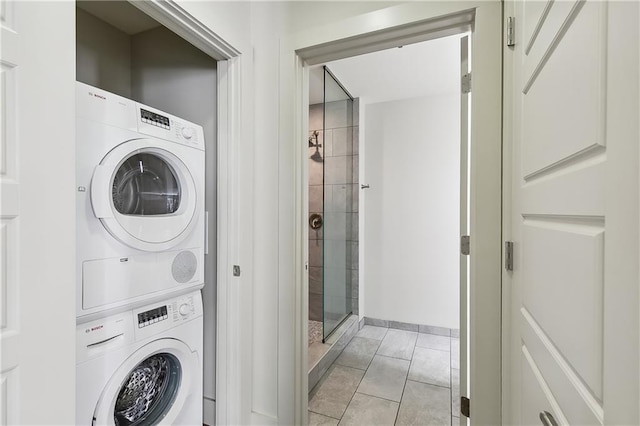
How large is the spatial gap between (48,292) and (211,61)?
1464 millimetres

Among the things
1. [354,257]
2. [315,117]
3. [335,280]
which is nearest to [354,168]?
[315,117]

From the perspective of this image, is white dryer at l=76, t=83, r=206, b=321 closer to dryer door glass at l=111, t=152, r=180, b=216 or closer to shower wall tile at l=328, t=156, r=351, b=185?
dryer door glass at l=111, t=152, r=180, b=216

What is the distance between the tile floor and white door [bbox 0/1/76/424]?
143 centimetres

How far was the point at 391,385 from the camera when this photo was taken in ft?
6.79

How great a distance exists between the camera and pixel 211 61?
173 centimetres

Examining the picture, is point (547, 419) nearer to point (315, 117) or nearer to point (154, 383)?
point (154, 383)

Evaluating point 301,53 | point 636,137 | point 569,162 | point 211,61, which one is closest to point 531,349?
point 569,162

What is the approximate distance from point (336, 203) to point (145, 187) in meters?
1.77

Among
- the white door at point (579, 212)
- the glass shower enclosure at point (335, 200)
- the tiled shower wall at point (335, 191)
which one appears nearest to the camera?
the white door at point (579, 212)

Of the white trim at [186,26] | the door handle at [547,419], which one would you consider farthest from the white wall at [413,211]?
the door handle at [547,419]

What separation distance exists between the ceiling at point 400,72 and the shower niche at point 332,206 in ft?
0.37

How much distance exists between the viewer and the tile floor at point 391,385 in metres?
1.76

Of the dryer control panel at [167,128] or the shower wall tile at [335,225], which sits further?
the shower wall tile at [335,225]

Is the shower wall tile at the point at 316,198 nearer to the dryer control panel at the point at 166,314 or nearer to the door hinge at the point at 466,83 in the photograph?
the dryer control panel at the point at 166,314
